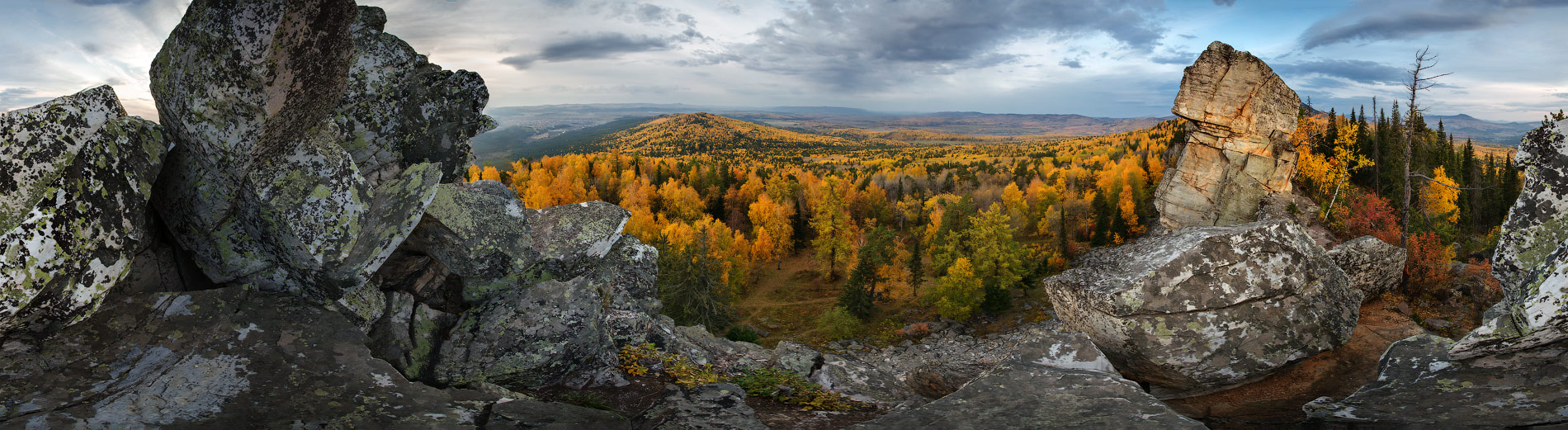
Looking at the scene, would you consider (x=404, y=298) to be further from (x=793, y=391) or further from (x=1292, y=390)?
(x=1292, y=390)

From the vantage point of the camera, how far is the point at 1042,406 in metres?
7.84

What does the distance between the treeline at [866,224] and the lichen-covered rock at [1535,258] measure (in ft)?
125

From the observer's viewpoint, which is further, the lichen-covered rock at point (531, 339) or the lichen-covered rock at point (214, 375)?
the lichen-covered rock at point (531, 339)

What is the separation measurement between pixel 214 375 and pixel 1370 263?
2817 cm

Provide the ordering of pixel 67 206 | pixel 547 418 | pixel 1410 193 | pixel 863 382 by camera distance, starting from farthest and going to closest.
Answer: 1. pixel 1410 193
2. pixel 863 382
3. pixel 547 418
4. pixel 67 206

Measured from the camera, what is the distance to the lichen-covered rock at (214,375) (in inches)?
266

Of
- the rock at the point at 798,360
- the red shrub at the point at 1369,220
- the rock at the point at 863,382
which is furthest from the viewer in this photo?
the red shrub at the point at 1369,220

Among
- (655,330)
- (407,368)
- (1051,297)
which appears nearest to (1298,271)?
(1051,297)

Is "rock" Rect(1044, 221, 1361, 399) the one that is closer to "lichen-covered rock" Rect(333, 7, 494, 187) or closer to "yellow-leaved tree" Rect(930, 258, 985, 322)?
"lichen-covered rock" Rect(333, 7, 494, 187)

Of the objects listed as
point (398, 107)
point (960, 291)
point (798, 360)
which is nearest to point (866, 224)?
point (960, 291)

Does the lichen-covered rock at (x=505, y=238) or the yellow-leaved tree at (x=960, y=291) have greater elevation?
the lichen-covered rock at (x=505, y=238)

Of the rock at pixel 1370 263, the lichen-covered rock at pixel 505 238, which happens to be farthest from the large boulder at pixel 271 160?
the rock at pixel 1370 263

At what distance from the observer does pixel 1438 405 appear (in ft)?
25.1

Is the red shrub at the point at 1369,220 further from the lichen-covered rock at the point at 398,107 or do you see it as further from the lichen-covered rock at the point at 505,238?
the lichen-covered rock at the point at 398,107
